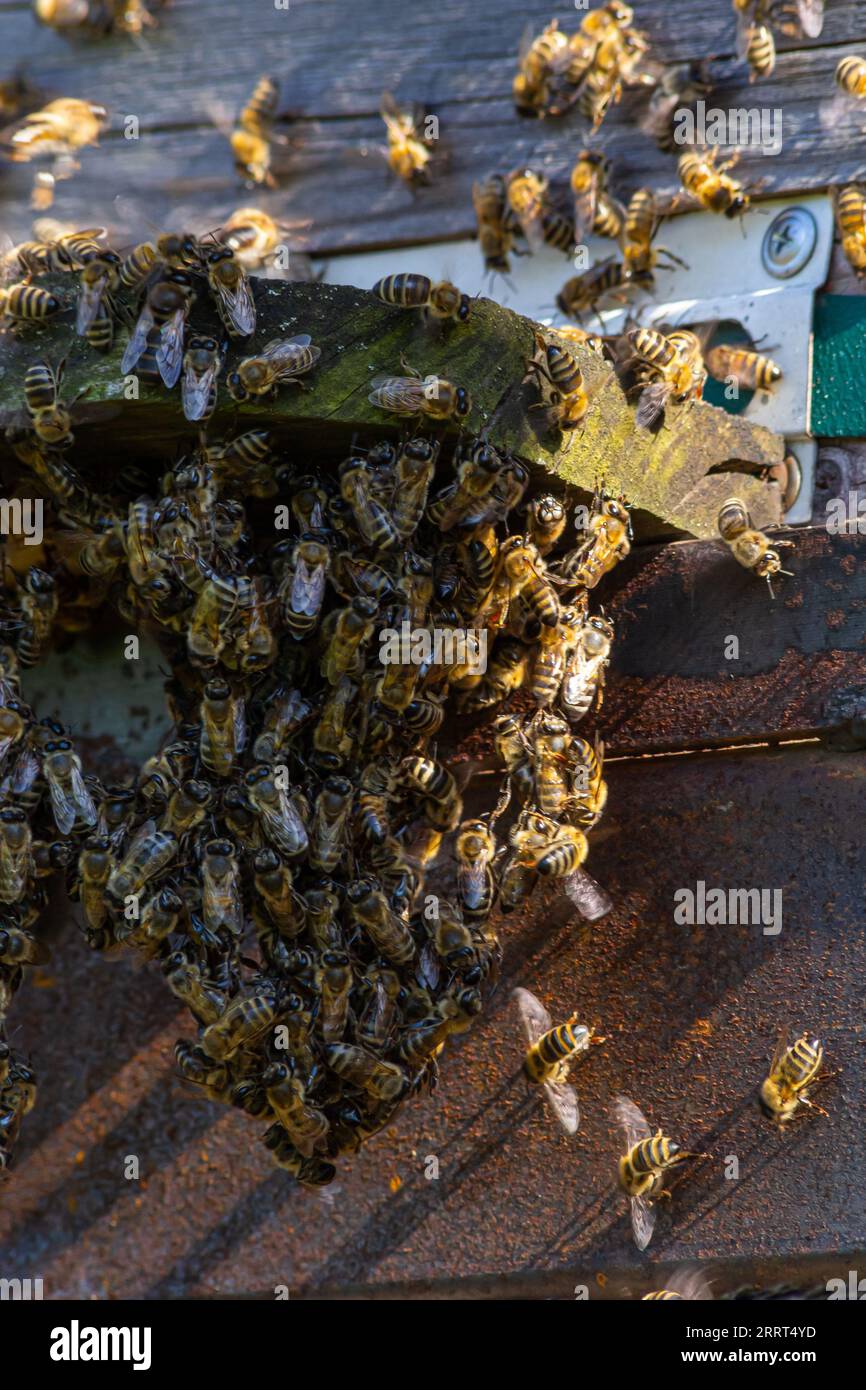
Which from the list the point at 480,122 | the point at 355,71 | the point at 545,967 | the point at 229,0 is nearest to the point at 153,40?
the point at 229,0

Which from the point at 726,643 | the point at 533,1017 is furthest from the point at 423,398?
the point at 533,1017

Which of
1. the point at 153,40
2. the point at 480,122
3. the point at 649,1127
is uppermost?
the point at 153,40

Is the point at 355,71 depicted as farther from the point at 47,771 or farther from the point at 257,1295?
the point at 257,1295

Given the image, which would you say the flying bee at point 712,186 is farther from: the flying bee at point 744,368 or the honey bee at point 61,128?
the honey bee at point 61,128

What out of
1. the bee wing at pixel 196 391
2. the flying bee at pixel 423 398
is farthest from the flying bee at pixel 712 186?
the bee wing at pixel 196 391

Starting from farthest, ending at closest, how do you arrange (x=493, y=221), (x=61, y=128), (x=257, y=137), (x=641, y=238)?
(x=61, y=128) < (x=257, y=137) < (x=493, y=221) < (x=641, y=238)

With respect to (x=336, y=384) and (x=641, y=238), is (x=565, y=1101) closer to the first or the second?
(x=336, y=384)
